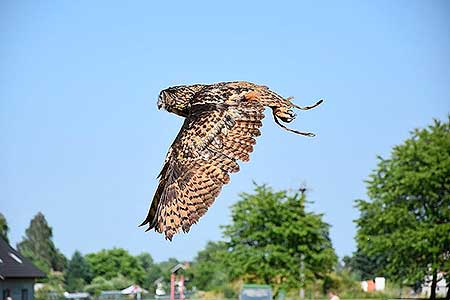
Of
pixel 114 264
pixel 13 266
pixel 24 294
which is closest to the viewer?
pixel 13 266

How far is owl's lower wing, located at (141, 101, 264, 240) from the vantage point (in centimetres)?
269

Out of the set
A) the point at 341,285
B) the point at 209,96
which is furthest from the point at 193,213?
the point at 341,285

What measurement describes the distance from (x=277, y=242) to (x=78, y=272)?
148 feet

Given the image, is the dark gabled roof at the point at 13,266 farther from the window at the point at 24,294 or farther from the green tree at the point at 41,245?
the green tree at the point at 41,245

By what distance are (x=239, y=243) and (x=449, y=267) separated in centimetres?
1116

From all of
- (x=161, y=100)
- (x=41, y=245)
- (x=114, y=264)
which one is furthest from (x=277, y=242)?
(x=114, y=264)

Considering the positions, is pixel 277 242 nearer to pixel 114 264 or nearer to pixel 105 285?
pixel 105 285

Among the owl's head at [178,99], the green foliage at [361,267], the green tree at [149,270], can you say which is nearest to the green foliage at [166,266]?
the green tree at [149,270]

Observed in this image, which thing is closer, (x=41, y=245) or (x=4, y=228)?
(x=4, y=228)

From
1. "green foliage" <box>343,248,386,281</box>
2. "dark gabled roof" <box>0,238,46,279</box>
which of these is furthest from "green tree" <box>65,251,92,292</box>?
"dark gabled roof" <box>0,238,46,279</box>

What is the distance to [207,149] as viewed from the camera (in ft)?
9.06

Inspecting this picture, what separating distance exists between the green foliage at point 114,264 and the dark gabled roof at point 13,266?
4498 centimetres

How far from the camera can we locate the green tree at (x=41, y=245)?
85.8m

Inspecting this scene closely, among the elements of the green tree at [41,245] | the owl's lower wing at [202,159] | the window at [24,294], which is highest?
the green tree at [41,245]
